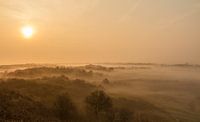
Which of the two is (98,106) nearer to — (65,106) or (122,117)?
(122,117)

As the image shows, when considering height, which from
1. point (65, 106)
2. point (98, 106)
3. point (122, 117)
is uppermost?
point (65, 106)

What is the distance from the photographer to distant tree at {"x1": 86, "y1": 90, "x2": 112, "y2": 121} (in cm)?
9437

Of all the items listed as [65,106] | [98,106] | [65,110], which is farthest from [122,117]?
[65,106]

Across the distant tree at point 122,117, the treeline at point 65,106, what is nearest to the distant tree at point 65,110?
the treeline at point 65,106

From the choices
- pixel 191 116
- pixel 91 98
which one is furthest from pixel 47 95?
pixel 191 116

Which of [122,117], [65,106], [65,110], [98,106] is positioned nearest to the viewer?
[65,110]

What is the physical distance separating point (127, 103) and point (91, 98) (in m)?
33.7

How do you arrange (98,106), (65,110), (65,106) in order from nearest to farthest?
(65,110), (65,106), (98,106)

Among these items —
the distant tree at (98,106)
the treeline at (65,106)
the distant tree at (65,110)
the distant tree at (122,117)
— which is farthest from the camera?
the distant tree at (98,106)

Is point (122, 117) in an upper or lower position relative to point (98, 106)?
lower

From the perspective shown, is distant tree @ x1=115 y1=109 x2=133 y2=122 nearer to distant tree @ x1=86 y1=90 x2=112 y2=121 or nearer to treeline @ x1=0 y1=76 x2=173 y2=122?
treeline @ x1=0 y1=76 x2=173 y2=122

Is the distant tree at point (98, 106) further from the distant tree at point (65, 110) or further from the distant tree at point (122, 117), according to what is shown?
the distant tree at point (65, 110)

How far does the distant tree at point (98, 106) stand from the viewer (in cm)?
9437

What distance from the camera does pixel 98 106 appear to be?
9881 centimetres
